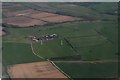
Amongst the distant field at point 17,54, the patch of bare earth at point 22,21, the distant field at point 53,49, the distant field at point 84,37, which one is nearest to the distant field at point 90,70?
the distant field at point 84,37

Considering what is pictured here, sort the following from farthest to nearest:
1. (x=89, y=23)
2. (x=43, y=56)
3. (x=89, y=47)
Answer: (x=89, y=23) → (x=89, y=47) → (x=43, y=56)

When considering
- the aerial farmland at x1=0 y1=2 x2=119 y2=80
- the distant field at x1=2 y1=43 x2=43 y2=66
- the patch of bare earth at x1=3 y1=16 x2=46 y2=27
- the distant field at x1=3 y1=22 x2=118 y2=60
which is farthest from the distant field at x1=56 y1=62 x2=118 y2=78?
the patch of bare earth at x1=3 y1=16 x2=46 y2=27

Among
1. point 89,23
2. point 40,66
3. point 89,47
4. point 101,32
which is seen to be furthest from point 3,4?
point 40,66

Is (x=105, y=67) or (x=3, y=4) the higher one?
(x=3, y=4)

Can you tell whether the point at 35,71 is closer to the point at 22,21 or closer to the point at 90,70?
the point at 90,70

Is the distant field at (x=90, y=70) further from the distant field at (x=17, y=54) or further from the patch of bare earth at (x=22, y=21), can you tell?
the patch of bare earth at (x=22, y=21)

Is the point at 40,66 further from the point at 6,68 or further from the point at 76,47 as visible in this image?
the point at 76,47
